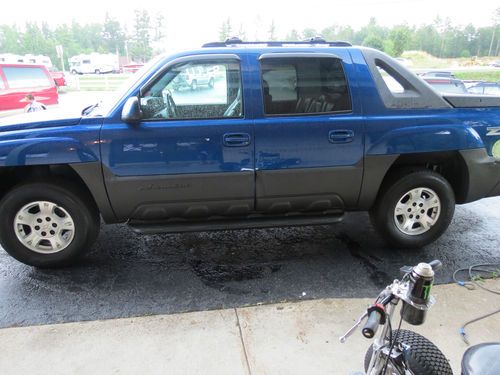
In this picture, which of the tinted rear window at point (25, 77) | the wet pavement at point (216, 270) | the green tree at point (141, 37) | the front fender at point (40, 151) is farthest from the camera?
the green tree at point (141, 37)

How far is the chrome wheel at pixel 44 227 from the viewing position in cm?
348

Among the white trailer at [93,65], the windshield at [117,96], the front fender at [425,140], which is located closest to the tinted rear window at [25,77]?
the windshield at [117,96]

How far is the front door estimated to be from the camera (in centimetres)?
340

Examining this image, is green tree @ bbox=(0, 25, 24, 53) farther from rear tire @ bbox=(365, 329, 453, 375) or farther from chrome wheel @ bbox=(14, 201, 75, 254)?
rear tire @ bbox=(365, 329, 453, 375)

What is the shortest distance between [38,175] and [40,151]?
0.36 metres

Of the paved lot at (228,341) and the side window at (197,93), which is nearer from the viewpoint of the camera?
the paved lot at (228,341)

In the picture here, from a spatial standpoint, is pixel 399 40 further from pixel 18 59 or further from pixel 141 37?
pixel 141 37

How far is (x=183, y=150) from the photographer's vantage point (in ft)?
11.3

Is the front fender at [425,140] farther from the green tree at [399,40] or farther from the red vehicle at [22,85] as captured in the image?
the green tree at [399,40]

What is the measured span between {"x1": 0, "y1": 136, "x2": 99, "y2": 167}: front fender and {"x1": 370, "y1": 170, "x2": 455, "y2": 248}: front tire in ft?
9.02

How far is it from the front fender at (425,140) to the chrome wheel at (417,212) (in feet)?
1.49

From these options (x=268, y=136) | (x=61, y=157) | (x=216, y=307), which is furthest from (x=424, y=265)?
(x=61, y=157)

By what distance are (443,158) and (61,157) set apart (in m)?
3.48

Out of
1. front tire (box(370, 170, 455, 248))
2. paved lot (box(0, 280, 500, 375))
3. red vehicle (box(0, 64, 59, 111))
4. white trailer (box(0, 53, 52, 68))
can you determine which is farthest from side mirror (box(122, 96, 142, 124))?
white trailer (box(0, 53, 52, 68))
